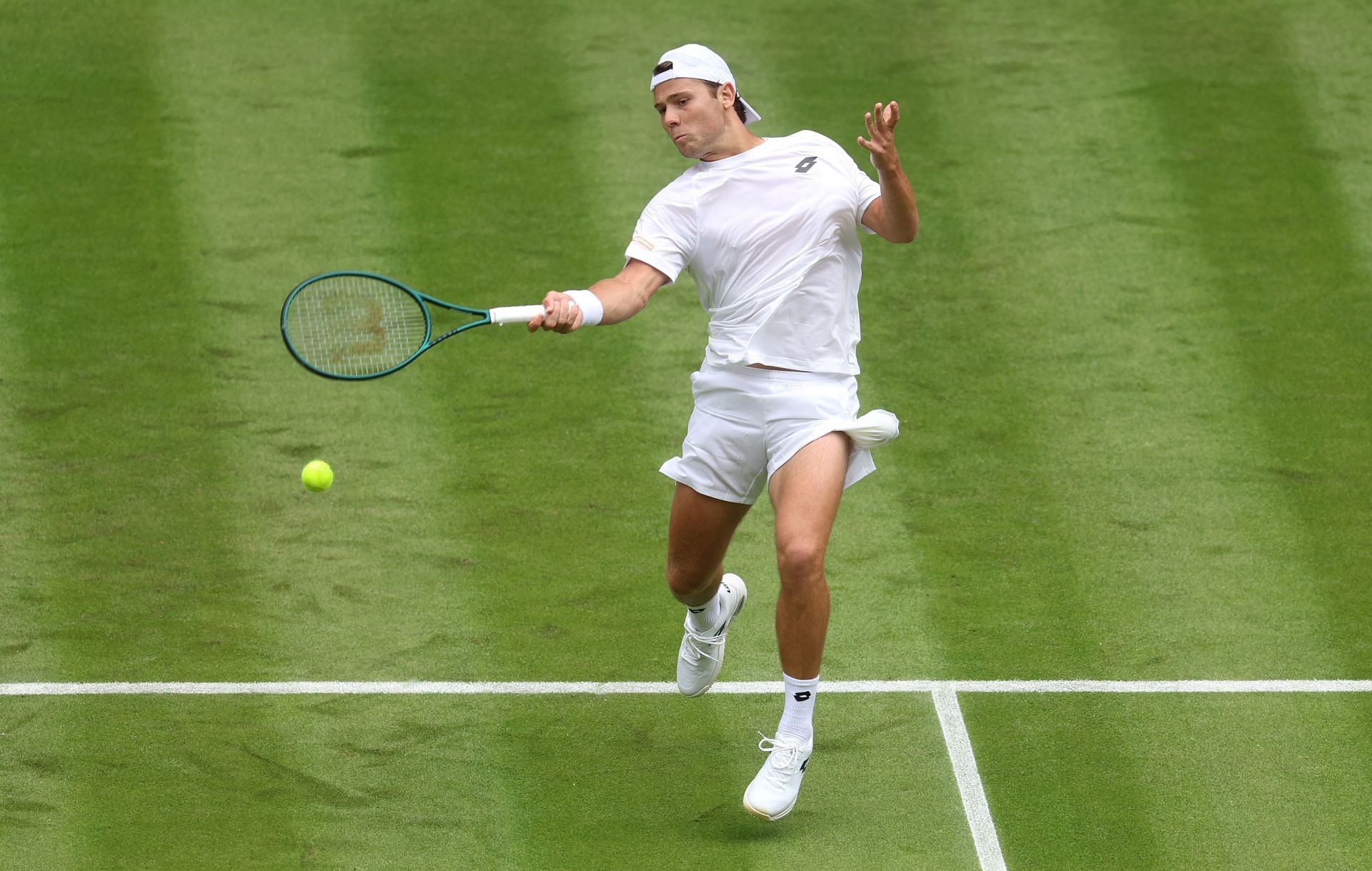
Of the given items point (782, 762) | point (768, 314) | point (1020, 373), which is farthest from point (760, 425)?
point (1020, 373)

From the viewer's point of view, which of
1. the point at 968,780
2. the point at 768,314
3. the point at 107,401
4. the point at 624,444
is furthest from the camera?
the point at 107,401

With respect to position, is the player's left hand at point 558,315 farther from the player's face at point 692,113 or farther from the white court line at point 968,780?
the white court line at point 968,780

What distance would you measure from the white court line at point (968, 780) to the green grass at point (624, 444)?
0.06m

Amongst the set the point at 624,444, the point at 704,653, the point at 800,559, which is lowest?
the point at 624,444

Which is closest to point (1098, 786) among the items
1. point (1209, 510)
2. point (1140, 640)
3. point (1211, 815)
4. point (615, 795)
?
point (1211, 815)

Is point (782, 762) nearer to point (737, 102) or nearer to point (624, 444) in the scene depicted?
point (737, 102)

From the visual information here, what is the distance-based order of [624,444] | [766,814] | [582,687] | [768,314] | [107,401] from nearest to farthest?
[766,814] → [768,314] → [582,687] → [624,444] → [107,401]

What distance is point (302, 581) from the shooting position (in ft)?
26.4

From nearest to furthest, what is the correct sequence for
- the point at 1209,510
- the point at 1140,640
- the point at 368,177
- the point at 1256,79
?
the point at 1140,640
the point at 1209,510
the point at 368,177
the point at 1256,79

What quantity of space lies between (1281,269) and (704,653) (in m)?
5.14

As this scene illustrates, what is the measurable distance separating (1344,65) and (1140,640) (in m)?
6.38

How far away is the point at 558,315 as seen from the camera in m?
5.82

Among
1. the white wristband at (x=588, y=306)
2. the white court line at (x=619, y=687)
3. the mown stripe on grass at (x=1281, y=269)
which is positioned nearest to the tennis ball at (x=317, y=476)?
the white court line at (x=619, y=687)

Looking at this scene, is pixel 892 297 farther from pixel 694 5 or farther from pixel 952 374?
pixel 694 5
